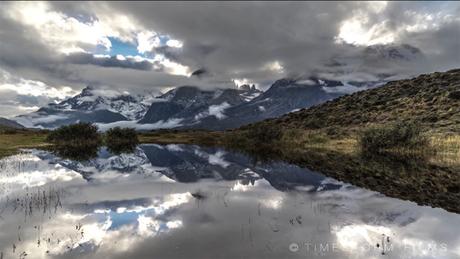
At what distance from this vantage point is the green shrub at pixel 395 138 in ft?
275

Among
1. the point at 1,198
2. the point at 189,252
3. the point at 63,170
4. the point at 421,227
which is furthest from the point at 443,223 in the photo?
the point at 63,170

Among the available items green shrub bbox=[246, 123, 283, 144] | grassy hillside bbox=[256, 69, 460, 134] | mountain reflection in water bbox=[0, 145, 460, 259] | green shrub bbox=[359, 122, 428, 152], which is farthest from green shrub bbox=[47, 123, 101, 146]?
mountain reflection in water bbox=[0, 145, 460, 259]

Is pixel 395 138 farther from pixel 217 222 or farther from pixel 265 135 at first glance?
pixel 217 222

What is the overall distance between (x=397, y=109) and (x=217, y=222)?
124313 mm

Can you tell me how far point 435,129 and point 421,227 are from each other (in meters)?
82.5

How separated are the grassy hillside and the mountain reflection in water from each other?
7032 cm

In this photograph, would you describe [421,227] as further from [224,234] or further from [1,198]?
[1,198]

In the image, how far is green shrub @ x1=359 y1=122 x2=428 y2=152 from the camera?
3300 inches

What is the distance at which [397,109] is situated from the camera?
450ft

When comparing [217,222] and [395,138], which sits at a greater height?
[395,138]

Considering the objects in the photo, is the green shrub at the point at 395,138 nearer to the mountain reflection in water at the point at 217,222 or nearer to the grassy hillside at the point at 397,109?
the grassy hillside at the point at 397,109

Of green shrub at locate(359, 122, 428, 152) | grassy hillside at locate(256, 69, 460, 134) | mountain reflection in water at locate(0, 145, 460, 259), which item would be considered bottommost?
mountain reflection in water at locate(0, 145, 460, 259)

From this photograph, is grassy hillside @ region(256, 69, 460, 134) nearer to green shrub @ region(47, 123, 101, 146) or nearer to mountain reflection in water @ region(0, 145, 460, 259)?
green shrub @ region(47, 123, 101, 146)

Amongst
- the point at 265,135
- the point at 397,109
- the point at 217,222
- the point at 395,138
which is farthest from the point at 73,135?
the point at 217,222
